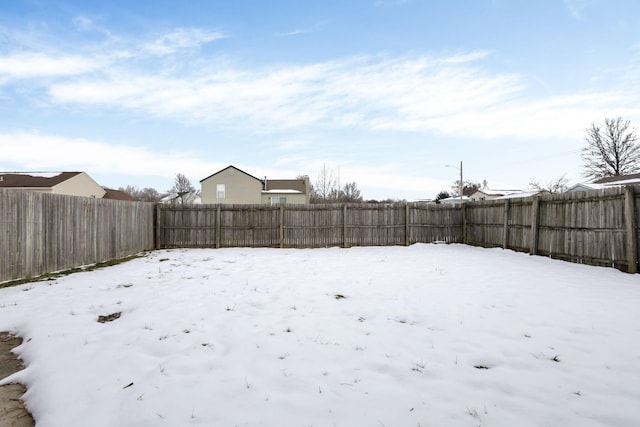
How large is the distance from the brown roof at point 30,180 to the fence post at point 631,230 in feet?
115

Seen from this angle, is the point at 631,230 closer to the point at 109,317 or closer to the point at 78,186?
the point at 109,317

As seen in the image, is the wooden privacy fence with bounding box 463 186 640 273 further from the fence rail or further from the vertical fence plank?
the vertical fence plank

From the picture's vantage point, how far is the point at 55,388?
2.21m

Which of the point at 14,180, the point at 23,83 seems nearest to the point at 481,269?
the point at 23,83

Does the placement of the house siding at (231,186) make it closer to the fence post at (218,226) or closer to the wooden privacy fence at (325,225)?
the wooden privacy fence at (325,225)

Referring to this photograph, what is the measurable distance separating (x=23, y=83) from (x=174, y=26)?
5941 millimetres

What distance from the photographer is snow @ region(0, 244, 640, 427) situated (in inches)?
75.4

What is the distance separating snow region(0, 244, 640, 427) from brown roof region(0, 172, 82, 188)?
89.8 feet

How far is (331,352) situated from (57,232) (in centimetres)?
762

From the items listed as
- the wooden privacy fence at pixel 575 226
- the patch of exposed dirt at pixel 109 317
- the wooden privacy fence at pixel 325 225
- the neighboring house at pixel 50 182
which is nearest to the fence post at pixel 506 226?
the wooden privacy fence at pixel 575 226

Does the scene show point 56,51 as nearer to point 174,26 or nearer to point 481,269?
point 174,26

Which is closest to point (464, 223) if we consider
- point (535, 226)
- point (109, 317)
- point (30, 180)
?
point (535, 226)

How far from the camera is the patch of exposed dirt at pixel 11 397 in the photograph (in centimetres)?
190

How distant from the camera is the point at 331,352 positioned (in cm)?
277
